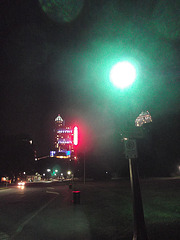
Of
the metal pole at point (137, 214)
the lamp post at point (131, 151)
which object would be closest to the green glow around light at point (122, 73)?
the lamp post at point (131, 151)

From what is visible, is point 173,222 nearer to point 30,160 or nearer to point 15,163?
point 15,163

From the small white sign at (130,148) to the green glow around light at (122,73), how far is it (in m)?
1.73

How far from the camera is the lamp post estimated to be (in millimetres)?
5156

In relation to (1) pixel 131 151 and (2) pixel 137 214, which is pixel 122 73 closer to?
(1) pixel 131 151

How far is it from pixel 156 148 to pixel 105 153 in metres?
18.1

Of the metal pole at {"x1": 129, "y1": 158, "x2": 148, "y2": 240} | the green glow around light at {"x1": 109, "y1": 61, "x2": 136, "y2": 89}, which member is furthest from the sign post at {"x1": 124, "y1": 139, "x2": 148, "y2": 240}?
the green glow around light at {"x1": 109, "y1": 61, "x2": 136, "y2": 89}

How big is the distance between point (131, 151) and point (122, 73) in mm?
2240

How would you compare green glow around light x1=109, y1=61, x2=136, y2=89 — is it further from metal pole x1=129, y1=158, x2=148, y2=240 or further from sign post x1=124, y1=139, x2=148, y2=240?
metal pole x1=129, y1=158, x2=148, y2=240

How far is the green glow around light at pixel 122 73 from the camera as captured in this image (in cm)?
554

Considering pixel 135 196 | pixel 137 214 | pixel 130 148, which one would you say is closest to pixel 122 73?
pixel 130 148

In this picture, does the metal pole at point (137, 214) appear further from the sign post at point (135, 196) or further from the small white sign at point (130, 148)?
the small white sign at point (130, 148)

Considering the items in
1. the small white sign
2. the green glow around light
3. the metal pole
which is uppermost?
the green glow around light

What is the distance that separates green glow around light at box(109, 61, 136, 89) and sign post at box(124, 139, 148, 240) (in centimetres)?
174

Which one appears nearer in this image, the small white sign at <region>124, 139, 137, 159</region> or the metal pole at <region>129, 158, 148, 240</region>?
the metal pole at <region>129, 158, 148, 240</region>
